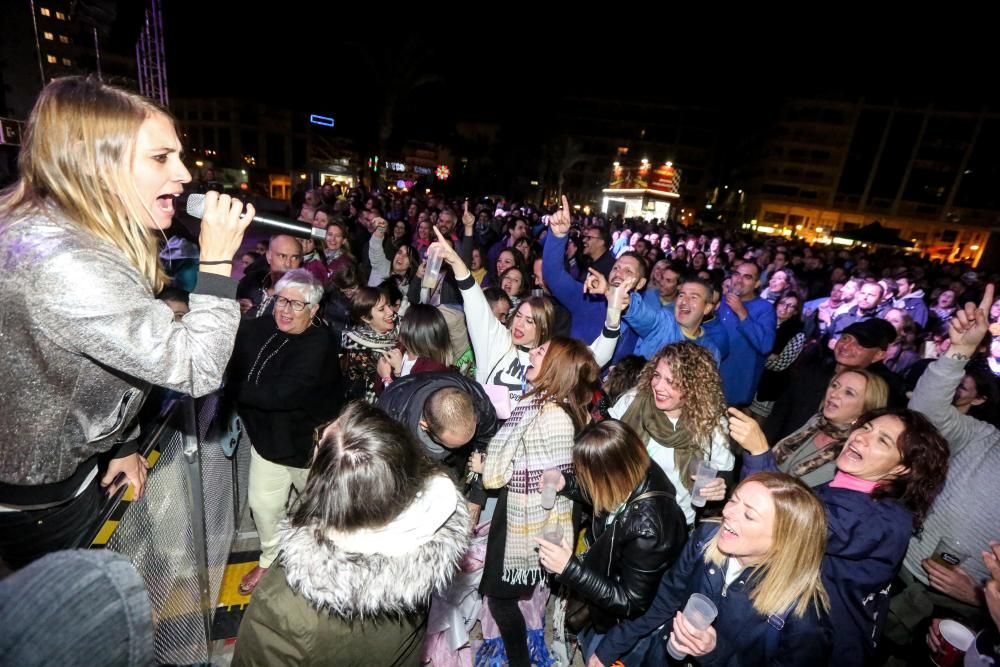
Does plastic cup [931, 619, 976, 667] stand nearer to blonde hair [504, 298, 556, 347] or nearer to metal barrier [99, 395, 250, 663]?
blonde hair [504, 298, 556, 347]

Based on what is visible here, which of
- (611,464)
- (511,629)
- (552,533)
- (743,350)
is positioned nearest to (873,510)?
(611,464)

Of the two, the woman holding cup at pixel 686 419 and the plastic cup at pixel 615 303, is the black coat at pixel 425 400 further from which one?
the plastic cup at pixel 615 303

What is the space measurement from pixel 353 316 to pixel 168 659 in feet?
8.30

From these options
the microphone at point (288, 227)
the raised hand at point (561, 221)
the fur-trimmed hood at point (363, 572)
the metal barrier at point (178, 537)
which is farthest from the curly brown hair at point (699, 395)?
the metal barrier at point (178, 537)

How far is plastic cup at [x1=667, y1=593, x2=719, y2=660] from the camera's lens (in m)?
1.90

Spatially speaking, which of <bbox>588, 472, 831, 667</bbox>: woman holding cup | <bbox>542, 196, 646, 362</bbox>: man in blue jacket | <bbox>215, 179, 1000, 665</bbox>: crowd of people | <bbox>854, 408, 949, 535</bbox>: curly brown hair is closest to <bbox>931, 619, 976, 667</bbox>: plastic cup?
<bbox>215, 179, 1000, 665</bbox>: crowd of people

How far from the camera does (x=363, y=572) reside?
1.33 meters

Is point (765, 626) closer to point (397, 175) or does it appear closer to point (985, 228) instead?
point (397, 175)

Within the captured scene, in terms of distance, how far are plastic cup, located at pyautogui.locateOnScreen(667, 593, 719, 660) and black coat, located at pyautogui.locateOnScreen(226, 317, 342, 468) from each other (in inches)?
95.1

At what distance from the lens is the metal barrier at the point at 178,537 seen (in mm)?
1801

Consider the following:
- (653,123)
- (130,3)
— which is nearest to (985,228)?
(653,123)

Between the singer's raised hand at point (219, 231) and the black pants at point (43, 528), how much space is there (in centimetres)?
93

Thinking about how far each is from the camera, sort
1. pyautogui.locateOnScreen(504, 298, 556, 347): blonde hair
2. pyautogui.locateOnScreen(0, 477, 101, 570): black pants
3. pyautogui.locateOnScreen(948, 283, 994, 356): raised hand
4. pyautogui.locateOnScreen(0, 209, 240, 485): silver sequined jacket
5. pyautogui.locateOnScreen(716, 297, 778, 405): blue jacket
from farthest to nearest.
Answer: pyautogui.locateOnScreen(716, 297, 778, 405): blue jacket, pyautogui.locateOnScreen(504, 298, 556, 347): blonde hair, pyautogui.locateOnScreen(948, 283, 994, 356): raised hand, pyautogui.locateOnScreen(0, 477, 101, 570): black pants, pyautogui.locateOnScreen(0, 209, 240, 485): silver sequined jacket

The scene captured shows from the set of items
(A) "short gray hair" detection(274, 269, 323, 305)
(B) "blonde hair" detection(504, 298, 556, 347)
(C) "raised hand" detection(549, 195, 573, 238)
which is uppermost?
(C) "raised hand" detection(549, 195, 573, 238)
